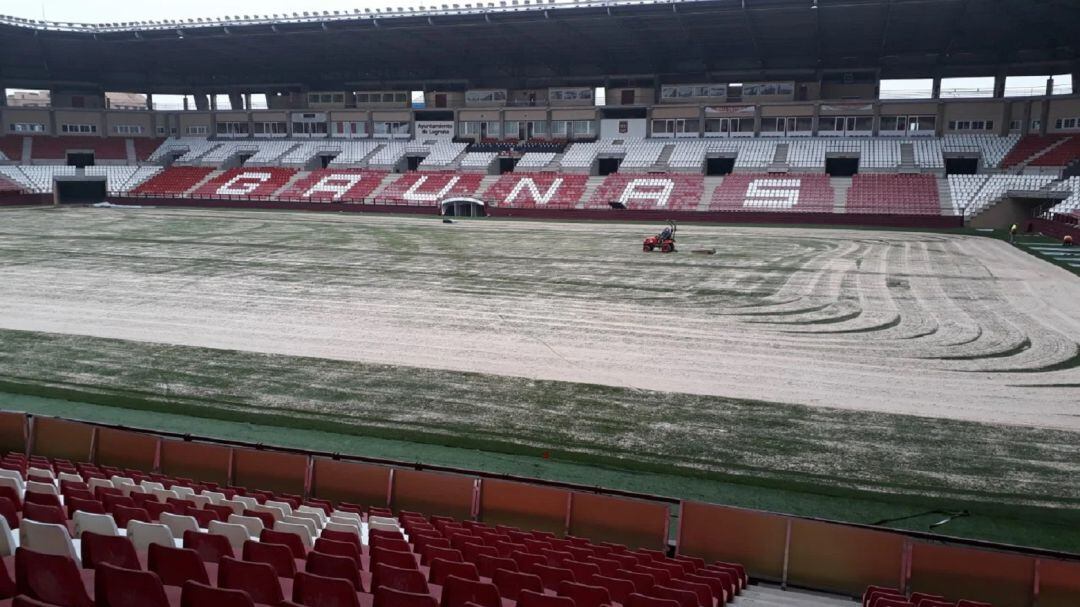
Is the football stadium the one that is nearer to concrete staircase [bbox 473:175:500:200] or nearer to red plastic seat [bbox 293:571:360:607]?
red plastic seat [bbox 293:571:360:607]

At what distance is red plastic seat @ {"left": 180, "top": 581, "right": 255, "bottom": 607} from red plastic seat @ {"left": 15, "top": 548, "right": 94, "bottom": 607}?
0.69 meters

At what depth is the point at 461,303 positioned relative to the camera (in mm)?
25125

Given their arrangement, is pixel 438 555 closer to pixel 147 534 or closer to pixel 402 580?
pixel 402 580

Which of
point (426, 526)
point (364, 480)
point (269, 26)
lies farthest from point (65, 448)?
point (269, 26)

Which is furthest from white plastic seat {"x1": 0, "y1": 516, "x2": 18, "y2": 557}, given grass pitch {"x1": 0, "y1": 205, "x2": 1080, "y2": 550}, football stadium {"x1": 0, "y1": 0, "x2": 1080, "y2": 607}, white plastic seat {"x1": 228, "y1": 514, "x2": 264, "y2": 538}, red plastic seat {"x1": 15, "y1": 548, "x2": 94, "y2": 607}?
grass pitch {"x1": 0, "y1": 205, "x2": 1080, "y2": 550}

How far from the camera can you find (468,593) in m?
5.23

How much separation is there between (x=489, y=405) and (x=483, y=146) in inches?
2485

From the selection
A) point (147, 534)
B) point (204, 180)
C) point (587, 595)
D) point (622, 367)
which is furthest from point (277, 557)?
point (204, 180)

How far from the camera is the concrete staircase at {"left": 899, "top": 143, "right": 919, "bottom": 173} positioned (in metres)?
59.8

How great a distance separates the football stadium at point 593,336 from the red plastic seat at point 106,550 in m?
0.03

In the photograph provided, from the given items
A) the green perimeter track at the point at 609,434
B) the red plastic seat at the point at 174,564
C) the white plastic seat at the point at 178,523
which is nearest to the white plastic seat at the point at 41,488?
the white plastic seat at the point at 178,523

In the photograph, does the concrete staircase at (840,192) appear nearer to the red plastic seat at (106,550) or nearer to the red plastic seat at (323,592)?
the red plastic seat at (323,592)

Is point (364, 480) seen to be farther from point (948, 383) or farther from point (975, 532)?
point (948, 383)

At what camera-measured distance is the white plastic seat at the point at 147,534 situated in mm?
5730
